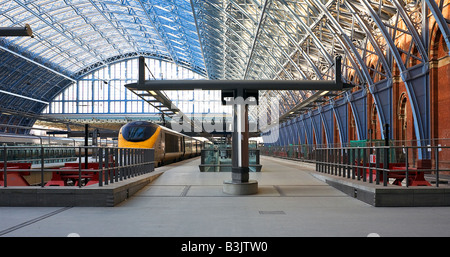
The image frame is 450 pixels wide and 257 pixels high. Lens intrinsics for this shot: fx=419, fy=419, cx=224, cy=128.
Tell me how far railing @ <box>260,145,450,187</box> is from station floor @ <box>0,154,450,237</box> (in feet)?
3.69

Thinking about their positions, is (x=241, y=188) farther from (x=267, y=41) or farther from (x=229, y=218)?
(x=267, y=41)

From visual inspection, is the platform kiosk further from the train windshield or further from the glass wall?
the glass wall

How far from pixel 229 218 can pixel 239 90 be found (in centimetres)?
486

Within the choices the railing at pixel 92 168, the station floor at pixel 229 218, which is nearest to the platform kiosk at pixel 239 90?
the station floor at pixel 229 218

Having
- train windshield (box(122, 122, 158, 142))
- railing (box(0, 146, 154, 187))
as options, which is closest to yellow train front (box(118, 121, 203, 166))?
train windshield (box(122, 122, 158, 142))

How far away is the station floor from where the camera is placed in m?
6.46

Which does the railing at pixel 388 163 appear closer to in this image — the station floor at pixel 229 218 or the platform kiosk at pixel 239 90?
the station floor at pixel 229 218

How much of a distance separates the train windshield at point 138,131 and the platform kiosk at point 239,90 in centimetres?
1342

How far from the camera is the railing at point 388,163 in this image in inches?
398

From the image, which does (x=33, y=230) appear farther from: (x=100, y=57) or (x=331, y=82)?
(x=100, y=57)

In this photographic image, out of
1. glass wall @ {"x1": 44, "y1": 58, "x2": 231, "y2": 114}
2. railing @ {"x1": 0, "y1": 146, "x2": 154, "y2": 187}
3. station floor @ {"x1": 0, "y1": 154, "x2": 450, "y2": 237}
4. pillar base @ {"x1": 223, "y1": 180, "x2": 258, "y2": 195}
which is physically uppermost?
glass wall @ {"x1": 44, "y1": 58, "x2": 231, "y2": 114}

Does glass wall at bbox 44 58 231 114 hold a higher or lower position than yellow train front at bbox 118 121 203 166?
higher

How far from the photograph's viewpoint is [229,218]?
25.4 ft
